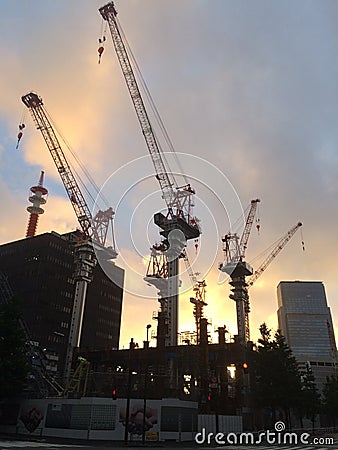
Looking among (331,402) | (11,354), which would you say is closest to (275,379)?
(331,402)

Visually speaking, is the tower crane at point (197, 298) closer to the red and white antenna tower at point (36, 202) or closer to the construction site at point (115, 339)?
the construction site at point (115, 339)

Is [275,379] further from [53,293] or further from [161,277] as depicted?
[53,293]

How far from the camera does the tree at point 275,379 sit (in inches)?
2223

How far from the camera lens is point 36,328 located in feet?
435

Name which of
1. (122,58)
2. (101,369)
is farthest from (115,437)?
(122,58)

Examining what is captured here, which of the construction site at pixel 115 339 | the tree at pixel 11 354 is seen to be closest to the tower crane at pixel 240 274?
the construction site at pixel 115 339

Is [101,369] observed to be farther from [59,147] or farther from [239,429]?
[59,147]

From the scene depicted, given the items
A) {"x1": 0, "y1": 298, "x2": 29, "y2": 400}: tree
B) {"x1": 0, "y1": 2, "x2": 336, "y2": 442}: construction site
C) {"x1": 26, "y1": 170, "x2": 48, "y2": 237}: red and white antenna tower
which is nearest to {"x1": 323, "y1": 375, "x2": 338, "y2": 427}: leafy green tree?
{"x1": 0, "y1": 2, "x2": 336, "y2": 442}: construction site

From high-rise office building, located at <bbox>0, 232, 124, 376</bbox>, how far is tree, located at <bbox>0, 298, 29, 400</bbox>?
292 feet

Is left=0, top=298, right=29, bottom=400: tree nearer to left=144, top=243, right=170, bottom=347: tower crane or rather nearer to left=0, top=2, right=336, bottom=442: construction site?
left=0, top=2, right=336, bottom=442: construction site

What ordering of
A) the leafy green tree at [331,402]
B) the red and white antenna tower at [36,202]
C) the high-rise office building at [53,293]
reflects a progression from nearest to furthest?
the leafy green tree at [331,402] < the high-rise office building at [53,293] < the red and white antenna tower at [36,202]

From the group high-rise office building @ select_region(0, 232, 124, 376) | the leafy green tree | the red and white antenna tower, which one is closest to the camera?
the leafy green tree

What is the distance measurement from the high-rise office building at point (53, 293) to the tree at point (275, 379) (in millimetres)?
81915

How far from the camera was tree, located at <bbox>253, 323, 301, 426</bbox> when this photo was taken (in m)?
56.5
